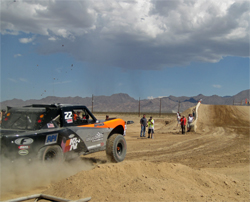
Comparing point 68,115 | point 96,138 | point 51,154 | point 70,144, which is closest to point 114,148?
point 96,138

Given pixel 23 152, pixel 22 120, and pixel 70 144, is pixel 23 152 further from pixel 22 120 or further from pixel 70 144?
pixel 70 144

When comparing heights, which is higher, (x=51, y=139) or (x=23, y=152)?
(x=51, y=139)

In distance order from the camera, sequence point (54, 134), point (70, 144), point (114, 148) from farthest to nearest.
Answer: point (114, 148) < point (70, 144) < point (54, 134)

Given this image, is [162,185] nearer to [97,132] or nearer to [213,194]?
[213,194]

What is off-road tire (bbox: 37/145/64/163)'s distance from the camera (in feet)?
19.2

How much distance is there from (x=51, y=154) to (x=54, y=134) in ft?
1.63

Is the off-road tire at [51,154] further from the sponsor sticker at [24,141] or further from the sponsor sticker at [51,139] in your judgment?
the sponsor sticker at [24,141]

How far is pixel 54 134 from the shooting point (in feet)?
20.6

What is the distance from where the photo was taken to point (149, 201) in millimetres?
4773

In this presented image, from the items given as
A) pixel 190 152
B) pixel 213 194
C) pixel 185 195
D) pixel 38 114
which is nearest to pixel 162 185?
pixel 185 195

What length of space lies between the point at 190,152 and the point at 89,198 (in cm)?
932

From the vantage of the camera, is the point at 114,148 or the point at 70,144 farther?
the point at 114,148

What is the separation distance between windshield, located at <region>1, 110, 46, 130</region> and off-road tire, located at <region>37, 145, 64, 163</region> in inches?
25.2

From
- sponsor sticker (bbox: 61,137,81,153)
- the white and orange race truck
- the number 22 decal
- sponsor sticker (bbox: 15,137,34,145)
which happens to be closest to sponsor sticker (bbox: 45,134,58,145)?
the white and orange race truck
